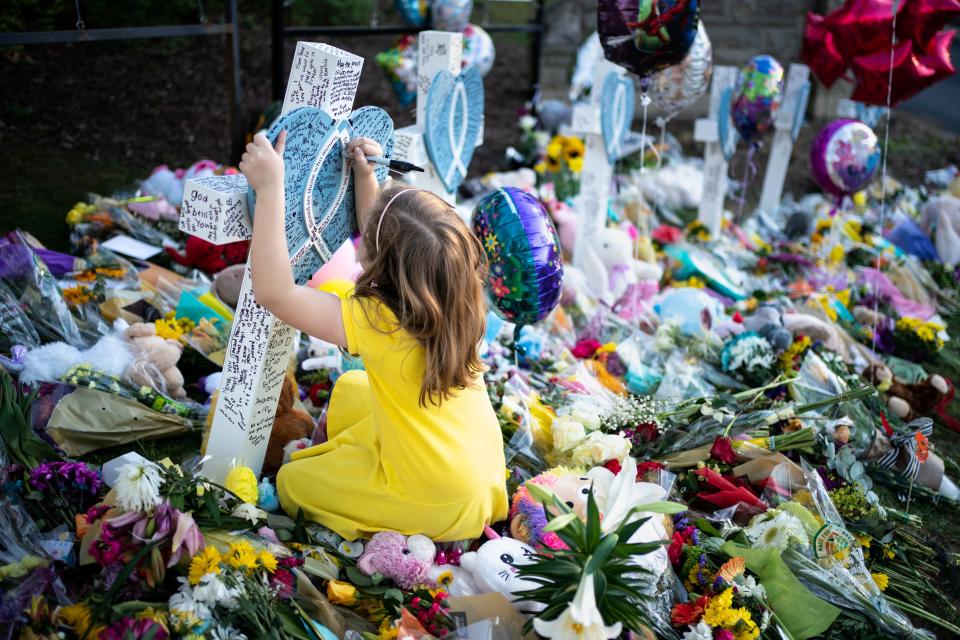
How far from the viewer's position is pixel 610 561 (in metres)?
1.79

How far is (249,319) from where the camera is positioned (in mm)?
2209

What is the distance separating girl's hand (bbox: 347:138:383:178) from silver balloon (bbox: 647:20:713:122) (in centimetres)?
265

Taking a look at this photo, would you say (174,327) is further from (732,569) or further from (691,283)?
(691,283)

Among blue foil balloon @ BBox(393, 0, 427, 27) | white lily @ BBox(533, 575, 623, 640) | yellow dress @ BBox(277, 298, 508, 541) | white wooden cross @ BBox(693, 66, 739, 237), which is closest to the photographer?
white lily @ BBox(533, 575, 623, 640)

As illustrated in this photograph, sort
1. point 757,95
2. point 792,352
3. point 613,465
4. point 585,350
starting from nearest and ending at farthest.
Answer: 1. point 613,465
2. point 792,352
3. point 585,350
4. point 757,95

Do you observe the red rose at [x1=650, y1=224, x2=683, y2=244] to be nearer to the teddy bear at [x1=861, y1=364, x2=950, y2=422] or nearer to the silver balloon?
the silver balloon

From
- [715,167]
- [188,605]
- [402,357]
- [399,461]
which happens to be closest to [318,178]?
[402,357]

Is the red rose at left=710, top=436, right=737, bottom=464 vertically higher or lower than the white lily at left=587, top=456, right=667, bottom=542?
lower

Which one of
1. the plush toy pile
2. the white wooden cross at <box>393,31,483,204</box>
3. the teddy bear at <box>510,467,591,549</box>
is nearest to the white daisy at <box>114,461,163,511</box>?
the plush toy pile

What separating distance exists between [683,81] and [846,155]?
100cm

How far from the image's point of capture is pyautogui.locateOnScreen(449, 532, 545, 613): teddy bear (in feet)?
6.55

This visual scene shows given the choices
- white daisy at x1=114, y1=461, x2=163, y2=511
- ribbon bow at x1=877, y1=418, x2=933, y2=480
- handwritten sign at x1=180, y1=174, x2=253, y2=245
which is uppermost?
handwritten sign at x1=180, y1=174, x2=253, y2=245

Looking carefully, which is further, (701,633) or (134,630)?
(701,633)

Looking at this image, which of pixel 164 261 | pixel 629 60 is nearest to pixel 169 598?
pixel 164 261
